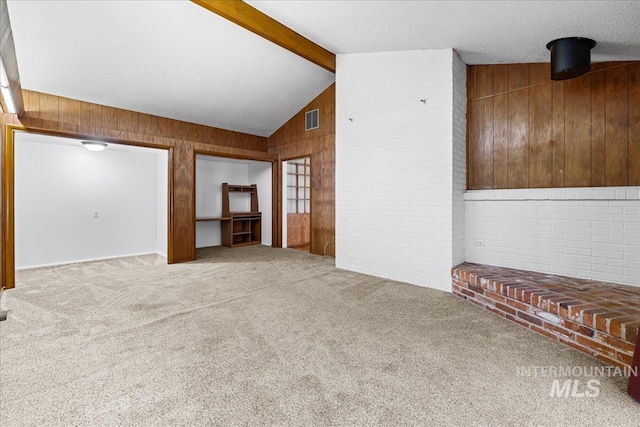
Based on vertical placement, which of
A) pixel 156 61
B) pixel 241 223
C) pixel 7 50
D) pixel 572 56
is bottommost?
pixel 241 223

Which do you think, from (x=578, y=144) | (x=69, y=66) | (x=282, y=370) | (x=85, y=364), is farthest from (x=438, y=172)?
(x=69, y=66)

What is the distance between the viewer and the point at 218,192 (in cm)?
720

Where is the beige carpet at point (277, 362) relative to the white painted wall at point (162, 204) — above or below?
below

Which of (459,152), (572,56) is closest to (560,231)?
(459,152)

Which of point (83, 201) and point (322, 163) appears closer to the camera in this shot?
point (83, 201)

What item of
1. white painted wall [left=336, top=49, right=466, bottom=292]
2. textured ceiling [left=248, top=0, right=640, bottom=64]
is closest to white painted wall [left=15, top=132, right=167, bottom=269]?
white painted wall [left=336, top=49, right=466, bottom=292]

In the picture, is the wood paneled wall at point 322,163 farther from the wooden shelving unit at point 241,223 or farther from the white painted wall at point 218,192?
the wooden shelving unit at point 241,223

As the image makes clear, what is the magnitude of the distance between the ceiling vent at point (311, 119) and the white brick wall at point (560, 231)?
3324mm

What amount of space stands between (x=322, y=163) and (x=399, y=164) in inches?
83.6

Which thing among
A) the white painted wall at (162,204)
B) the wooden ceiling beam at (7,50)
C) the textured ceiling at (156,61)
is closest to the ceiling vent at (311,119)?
the textured ceiling at (156,61)

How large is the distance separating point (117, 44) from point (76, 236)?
3564 mm

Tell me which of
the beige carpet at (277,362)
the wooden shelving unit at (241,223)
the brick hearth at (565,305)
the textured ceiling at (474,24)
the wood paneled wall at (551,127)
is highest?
the textured ceiling at (474,24)

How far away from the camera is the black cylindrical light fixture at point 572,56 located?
2.73 metres

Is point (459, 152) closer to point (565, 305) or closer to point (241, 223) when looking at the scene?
point (565, 305)
